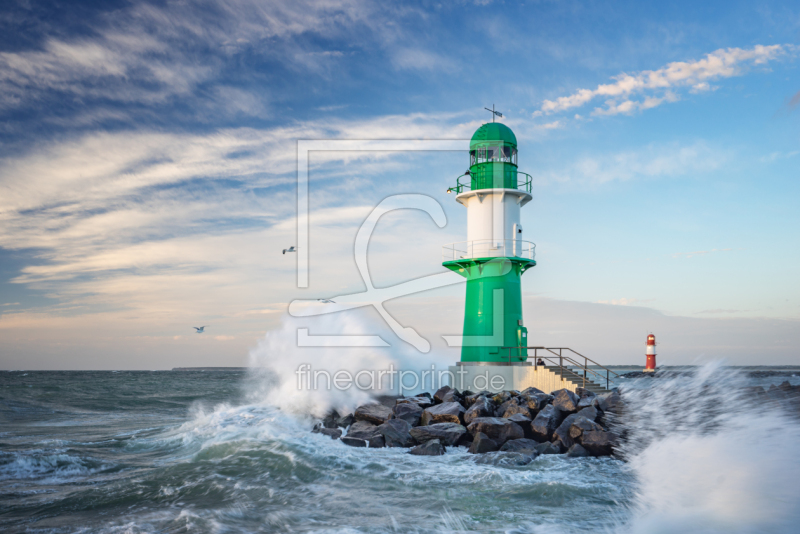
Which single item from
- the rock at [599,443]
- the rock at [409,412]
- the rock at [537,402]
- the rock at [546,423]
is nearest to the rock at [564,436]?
the rock at [546,423]

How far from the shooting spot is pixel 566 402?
1100 centimetres

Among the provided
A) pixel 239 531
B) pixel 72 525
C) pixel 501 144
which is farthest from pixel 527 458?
pixel 501 144

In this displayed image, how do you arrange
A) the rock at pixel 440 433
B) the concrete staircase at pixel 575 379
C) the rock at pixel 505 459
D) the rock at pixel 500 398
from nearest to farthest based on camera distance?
the rock at pixel 505 459 < the rock at pixel 440 433 < the rock at pixel 500 398 < the concrete staircase at pixel 575 379

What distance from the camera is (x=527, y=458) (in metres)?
9.00

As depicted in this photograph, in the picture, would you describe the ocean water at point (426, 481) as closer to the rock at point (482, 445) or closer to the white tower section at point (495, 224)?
the rock at point (482, 445)

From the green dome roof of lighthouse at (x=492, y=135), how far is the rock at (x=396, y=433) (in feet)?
26.9

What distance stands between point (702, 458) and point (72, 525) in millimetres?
7810

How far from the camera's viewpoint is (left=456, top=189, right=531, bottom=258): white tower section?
14711mm

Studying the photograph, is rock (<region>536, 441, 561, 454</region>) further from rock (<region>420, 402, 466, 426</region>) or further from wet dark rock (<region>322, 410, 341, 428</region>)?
wet dark rock (<region>322, 410, 341, 428</region>)

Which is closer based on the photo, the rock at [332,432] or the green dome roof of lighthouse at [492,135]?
the rock at [332,432]

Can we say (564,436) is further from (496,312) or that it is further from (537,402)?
(496,312)

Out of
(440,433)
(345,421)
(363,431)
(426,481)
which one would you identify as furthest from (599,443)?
(345,421)

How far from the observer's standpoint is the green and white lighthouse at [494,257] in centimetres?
1452

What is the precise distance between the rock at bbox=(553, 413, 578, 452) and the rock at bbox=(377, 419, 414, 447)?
267 centimetres
